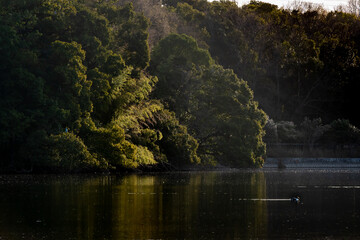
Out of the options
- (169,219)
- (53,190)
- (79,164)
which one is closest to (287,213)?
(169,219)

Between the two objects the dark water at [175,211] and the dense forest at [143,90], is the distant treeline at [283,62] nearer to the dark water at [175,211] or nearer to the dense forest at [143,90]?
the dense forest at [143,90]

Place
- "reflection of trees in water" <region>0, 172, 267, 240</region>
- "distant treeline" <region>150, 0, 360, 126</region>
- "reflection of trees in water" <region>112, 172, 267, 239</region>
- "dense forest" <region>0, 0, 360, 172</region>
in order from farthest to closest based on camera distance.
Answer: "distant treeline" <region>150, 0, 360, 126</region>, "dense forest" <region>0, 0, 360, 172</region>, "reflection of trees in water" <region>112, 172, 267, 239</region>, "reflection of trees in water" <region>0, 172, 267, 240</region>

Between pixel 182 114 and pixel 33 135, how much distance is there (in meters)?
16.6

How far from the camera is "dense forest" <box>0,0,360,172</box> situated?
49688 mm

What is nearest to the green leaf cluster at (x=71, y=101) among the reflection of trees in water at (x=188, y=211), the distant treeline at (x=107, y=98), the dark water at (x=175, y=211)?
the distant treeline at (x=107, y=98)

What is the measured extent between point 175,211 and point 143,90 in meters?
32.8

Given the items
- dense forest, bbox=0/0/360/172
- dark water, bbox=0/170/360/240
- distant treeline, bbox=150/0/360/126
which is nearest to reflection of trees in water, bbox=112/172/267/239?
dark water, bbox=0/170/360/240

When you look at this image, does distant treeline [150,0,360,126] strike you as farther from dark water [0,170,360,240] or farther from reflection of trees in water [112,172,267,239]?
reflection of trees in water [112,172,267,239]

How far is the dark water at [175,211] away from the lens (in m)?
20.0

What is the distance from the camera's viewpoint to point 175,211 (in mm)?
25375

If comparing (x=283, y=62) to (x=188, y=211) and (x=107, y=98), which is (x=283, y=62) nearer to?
(x=107, y=98)

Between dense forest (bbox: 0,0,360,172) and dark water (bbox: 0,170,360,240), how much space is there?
10.7 m

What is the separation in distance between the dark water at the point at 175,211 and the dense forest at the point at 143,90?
35.1 ft

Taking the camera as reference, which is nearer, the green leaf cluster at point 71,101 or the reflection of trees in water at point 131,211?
A: the reflection of trees in water at point 131,211
